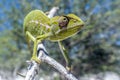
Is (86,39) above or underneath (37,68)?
above

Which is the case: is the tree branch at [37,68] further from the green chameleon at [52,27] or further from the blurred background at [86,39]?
the blurred background at [86,39]

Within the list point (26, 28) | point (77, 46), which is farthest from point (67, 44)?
point (26, 28)

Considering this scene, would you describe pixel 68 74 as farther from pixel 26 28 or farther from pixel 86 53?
pixel 86 53

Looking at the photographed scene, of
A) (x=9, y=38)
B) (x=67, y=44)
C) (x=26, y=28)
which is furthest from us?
(x=9, y=38)

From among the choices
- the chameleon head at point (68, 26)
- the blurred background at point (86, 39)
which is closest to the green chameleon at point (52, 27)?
the chameleon head at point (68, 26)

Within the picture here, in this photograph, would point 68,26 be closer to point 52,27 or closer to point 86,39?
point 52,27

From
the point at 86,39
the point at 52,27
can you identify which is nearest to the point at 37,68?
the point at 52,27

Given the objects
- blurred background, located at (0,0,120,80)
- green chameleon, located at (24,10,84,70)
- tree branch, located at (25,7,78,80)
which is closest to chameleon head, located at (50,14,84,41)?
green chameleon, located at (24,10,84,70)

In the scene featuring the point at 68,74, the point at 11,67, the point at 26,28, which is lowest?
the point at 68,74
